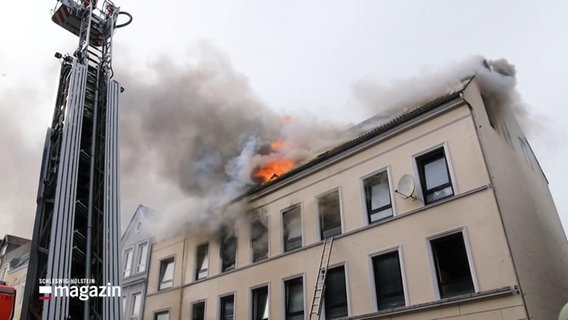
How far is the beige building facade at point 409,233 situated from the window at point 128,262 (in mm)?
4510

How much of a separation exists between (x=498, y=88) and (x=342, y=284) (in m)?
8.58

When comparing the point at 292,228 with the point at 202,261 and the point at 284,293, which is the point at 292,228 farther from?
the point at 202,261

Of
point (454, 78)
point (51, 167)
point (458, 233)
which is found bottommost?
point (458, 233)

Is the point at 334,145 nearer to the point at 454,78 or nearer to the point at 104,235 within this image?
the point at 454,78

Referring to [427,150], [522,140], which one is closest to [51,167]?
[427,150]

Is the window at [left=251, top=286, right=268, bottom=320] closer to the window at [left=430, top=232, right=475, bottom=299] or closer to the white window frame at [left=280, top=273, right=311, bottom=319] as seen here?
the white window frame at [left=280, top=273, right=311, bottom=319]

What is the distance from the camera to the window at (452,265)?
11.5 meters

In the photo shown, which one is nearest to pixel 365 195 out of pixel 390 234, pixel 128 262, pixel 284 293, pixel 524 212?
pixel 390 234

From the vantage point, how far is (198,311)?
710 inches

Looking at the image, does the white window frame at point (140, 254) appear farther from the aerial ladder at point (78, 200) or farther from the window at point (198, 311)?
the aerial ladder at point (78, 200)

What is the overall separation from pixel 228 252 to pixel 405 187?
323 inches

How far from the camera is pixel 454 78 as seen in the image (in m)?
15.8

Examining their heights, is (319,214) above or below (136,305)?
above

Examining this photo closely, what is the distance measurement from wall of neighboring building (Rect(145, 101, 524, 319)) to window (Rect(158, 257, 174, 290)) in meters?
1.17
